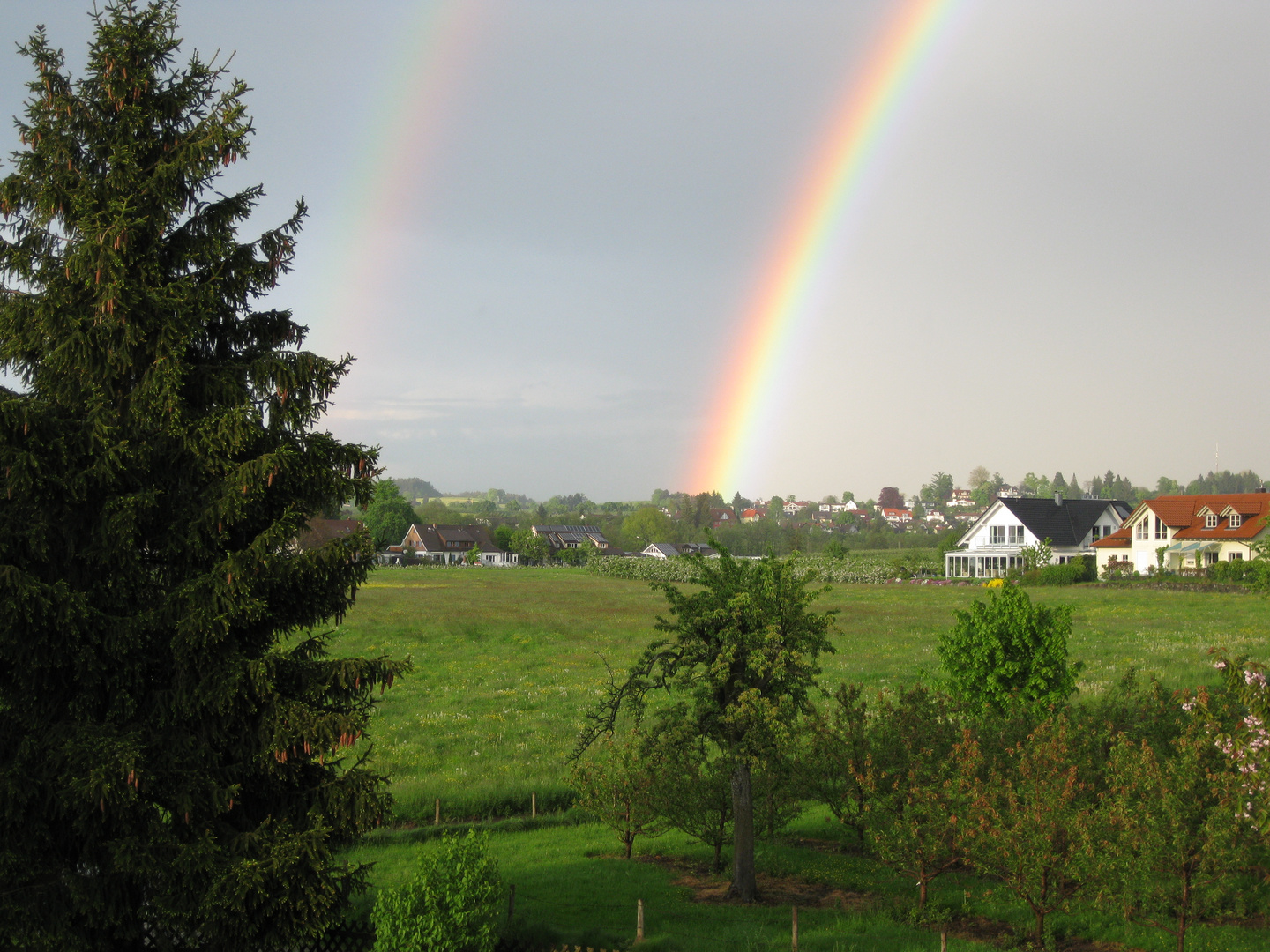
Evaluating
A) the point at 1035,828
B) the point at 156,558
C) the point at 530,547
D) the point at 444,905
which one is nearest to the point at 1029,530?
the point at 530,547

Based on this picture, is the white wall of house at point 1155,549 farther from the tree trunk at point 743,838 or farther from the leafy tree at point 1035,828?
the tree trunk at point 743,838

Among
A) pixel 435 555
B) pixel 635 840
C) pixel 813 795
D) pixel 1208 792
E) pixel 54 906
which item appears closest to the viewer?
pixel 54 906

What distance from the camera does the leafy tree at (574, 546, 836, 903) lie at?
44.2 ft

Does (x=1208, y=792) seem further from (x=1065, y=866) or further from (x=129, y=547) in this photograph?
(x=129, y=547)

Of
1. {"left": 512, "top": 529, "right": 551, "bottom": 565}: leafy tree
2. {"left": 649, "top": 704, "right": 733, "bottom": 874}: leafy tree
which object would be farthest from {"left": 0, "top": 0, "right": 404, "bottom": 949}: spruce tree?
{"left": 512, "top": 529, "right": 551, "bottom": 565}: leafy tree

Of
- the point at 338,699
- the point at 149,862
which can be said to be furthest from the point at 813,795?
the point at 149,862

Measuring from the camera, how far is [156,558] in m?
9.95

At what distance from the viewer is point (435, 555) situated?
164 m

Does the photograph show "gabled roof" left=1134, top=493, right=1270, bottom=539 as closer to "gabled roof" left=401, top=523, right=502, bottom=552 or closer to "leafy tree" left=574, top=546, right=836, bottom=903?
"leafy tree" left=574, top=546, right=836, bottom=903

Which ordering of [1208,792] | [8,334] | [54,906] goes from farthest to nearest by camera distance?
[1208,792] < [8,334] < [54,906]

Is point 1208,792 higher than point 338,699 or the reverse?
the reverse

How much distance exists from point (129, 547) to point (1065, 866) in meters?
11.4

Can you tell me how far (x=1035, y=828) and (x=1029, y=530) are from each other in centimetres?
8935

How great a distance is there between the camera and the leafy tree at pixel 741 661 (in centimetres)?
1348
